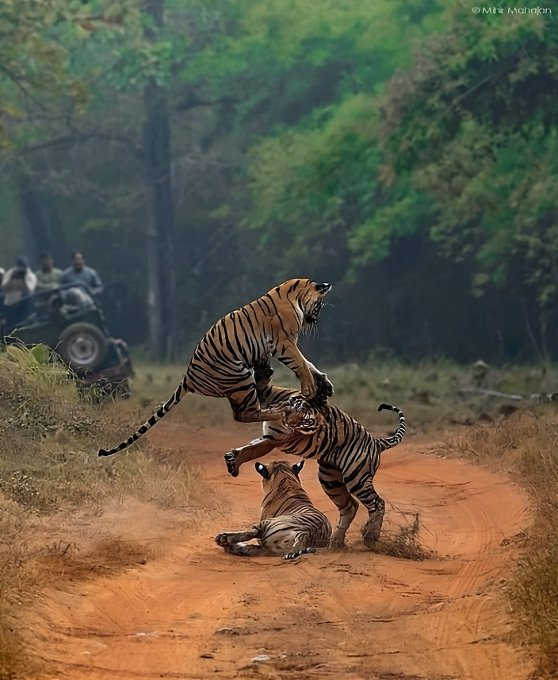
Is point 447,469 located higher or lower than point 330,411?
lower

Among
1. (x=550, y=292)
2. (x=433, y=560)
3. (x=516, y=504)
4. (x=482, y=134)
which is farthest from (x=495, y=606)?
(x=550, y=292)

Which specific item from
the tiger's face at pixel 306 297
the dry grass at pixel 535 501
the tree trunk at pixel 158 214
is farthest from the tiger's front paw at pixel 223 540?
the tree trunk at pixel 158 214

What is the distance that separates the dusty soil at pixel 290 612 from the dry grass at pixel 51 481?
0.59 feet

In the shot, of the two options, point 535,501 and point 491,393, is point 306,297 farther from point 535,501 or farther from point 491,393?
point 491,393

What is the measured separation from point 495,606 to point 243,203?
26.8 m

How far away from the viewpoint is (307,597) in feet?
22.3

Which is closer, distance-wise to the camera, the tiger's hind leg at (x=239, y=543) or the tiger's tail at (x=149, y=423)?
the tiger's hind leg at (x=239, y=543)

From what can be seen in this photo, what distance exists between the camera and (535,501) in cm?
907

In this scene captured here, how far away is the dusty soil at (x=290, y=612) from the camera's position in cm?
560

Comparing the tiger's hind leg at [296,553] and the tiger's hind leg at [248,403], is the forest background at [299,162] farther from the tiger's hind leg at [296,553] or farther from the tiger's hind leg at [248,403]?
the tiger's hind leg at [296,553]

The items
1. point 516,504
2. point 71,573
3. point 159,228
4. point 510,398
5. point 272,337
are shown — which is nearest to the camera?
point 71,573

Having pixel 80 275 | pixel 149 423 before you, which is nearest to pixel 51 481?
pixel 149 423

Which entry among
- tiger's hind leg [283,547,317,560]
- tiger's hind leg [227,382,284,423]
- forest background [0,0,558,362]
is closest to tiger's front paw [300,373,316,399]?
tiger's hind leg [227,382,284,423]

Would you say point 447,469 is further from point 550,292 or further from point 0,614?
point 550,292
